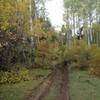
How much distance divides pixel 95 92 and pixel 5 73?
9.45 m

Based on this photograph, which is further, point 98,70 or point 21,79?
point 98,70

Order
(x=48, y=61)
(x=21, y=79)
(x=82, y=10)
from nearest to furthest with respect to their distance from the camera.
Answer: (x=21, y=79) < (x=48, y=61) < (x=82, y=10)

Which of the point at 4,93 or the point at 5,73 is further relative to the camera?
the point at 5,73

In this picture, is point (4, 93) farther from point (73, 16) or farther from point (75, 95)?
point (73, 16)

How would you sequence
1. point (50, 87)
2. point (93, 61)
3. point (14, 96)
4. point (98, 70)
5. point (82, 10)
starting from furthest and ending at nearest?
point (82, 10)
point (93, 61)
point (98, 70)
point (50, 87)
point (14, 96)

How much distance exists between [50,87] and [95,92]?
8.17 feet

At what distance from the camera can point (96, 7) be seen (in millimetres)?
56938

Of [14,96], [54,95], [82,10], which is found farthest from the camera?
[82,10]

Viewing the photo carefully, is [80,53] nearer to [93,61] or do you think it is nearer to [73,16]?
[93,61]

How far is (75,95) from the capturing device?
16.7 meters

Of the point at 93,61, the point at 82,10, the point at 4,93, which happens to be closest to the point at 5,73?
the point at 4,93

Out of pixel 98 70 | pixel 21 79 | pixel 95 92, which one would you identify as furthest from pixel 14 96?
pixel 98 70

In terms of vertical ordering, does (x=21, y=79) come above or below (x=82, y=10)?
below

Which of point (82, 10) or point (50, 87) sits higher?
point (82, 10)
